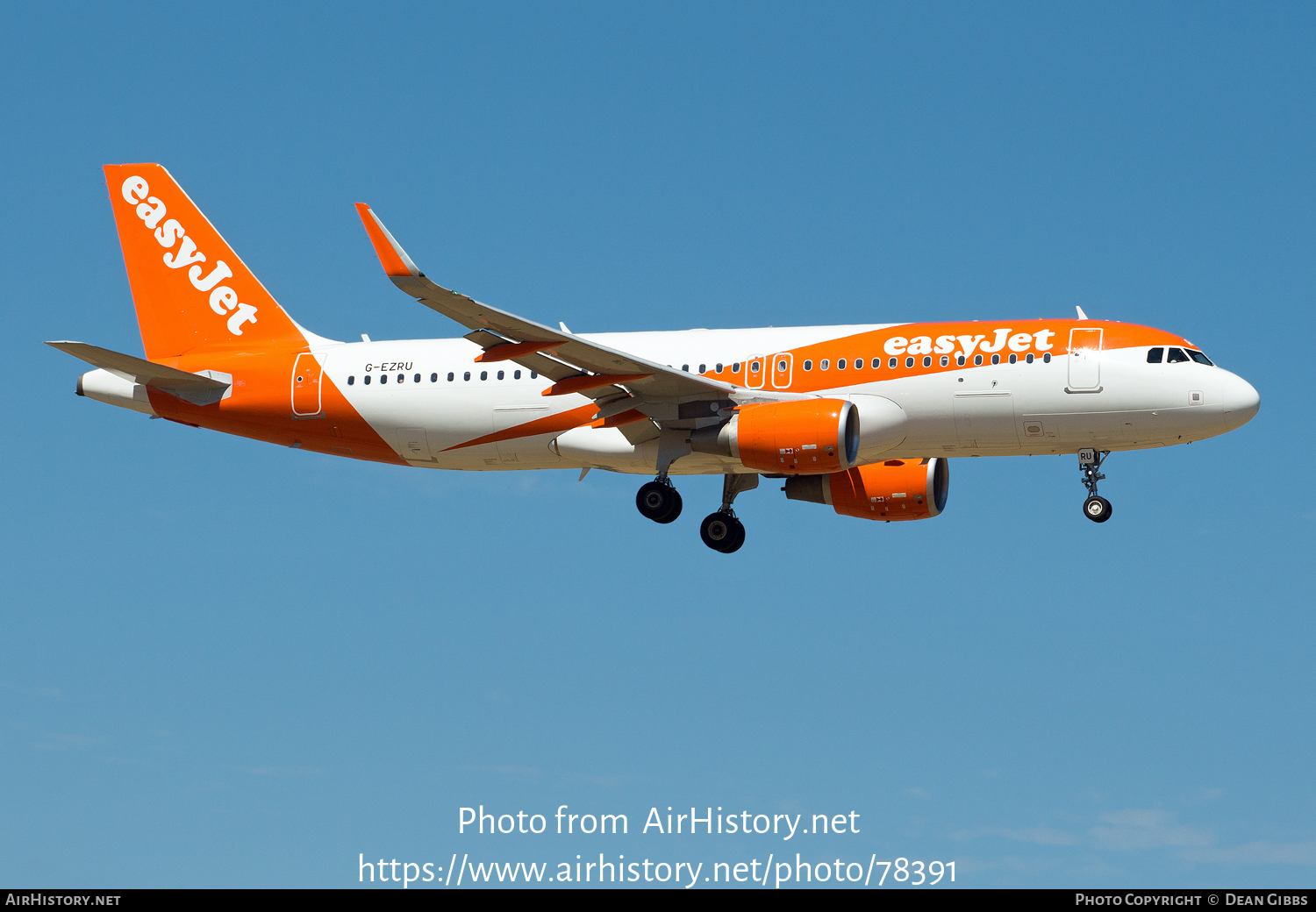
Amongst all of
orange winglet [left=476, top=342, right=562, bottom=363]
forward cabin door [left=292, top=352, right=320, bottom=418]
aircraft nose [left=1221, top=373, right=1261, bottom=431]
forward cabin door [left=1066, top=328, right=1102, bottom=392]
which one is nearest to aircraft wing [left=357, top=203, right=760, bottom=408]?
orange winglet [left=476, top=342, right=562, bottom=363]

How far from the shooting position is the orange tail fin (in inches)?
1768

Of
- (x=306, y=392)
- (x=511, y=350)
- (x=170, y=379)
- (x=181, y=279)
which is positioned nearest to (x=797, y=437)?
(x=511, y=350)

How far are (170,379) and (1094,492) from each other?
72.2 ft

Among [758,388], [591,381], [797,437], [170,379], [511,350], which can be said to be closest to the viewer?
[511,350]

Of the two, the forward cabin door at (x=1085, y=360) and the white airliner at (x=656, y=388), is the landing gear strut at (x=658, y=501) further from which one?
the forward cabin door at (x=1085, y=360)

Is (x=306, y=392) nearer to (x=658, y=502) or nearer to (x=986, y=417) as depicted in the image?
(x=658, y=502)

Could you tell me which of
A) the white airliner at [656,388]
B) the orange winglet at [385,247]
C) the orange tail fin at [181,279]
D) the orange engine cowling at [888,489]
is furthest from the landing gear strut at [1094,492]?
the orange tail fin at [181,279]

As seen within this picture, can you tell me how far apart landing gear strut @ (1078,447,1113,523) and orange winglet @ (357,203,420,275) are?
1552cm

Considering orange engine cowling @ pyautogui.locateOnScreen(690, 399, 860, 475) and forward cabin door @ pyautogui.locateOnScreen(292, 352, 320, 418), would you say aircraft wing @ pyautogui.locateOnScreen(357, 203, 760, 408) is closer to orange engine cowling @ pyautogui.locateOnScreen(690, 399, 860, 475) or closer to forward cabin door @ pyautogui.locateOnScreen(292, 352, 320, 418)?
orange engine cowling @ pyautogui.locateOnScreen(690, 399, 860, 475)

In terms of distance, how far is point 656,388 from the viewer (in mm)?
39281

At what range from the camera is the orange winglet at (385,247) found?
3269cm

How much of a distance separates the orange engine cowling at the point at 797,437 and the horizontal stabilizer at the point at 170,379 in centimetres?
1320

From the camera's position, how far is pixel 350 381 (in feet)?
140
